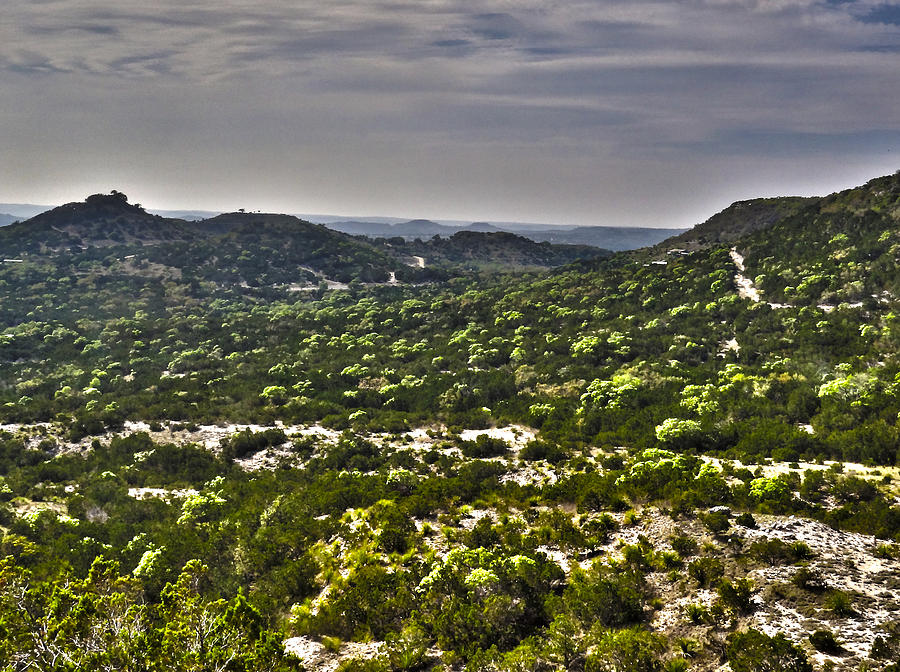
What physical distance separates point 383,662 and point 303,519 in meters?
10.2

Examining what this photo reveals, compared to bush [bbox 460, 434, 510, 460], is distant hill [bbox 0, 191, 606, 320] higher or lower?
higher

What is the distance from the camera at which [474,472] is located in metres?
23.0

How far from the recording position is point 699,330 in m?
44.3

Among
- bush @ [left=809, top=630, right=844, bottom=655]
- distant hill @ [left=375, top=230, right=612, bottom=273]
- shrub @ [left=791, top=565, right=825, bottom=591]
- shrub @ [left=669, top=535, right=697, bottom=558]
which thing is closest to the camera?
bush @ [left=809, top=630, right=844, bottom=655]

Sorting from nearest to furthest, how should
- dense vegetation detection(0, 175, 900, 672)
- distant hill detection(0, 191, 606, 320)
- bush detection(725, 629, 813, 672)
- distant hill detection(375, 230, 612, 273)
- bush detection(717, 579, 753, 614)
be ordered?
1. bush detection(725, 629, 813, 672)
2. dense vegetation detection(0, 175, 900, 672)
3. bush detection(717, 579, 753, 614)
4. distant hill detection(0, 191, 606, 320)
5. distant hill detection(375, 230, 612, 273)

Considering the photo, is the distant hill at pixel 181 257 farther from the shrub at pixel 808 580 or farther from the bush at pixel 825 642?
the bush at pixel 825 642

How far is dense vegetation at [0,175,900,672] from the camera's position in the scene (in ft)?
33.9

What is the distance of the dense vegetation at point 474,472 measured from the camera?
10.3 m

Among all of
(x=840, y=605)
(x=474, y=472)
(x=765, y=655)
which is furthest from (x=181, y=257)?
(x=840, y=605)

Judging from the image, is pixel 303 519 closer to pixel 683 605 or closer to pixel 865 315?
pixel 683 605

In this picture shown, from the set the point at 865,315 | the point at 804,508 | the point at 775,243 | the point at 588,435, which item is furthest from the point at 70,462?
the point at 775,243

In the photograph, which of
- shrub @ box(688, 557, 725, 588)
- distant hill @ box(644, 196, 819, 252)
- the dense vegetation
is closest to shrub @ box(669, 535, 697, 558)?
the dense vegetation

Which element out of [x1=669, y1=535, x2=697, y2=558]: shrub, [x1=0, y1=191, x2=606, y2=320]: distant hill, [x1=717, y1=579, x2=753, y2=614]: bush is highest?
[x1=0, y1=191, x2=606, y2=320]: distant hill

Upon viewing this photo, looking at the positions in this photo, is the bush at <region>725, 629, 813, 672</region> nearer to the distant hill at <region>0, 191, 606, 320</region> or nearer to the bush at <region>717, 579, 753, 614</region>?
the bush at <region>717, 579, 753, 614</region>
